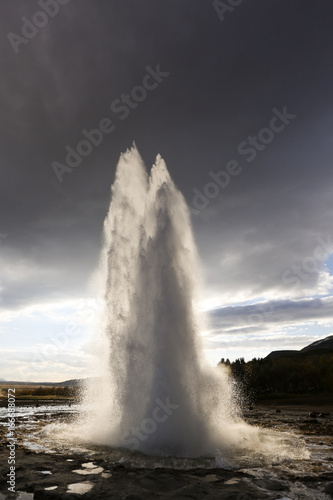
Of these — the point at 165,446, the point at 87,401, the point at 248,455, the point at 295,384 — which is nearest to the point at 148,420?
the point at 165,446

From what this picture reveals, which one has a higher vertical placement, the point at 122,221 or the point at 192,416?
the point at 122,221

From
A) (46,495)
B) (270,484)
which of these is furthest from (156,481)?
(270,484)

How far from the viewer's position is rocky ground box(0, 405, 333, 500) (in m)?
9.66

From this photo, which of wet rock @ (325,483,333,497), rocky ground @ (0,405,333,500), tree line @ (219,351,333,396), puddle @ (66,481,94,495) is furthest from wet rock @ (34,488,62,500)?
tree line @ (219,351,333,396)

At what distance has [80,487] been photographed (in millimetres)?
10289

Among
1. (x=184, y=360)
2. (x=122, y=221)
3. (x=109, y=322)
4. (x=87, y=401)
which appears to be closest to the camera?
(x=184, y=360)

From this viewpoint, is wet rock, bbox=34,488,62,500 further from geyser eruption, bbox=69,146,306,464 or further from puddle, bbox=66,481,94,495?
geyser eruption, bbox=69,146,306,464

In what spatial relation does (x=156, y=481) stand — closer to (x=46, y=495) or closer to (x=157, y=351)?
(x=46, y=495)

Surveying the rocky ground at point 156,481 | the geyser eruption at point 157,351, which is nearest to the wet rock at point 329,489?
the rocky ground at point 156,481

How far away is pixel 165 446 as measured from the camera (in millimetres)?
14820

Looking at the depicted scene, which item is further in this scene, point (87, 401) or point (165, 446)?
point (87, 401)

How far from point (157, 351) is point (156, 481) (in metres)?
6.57

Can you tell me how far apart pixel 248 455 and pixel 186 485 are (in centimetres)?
575

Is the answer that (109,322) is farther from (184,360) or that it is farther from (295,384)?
(295,384)
